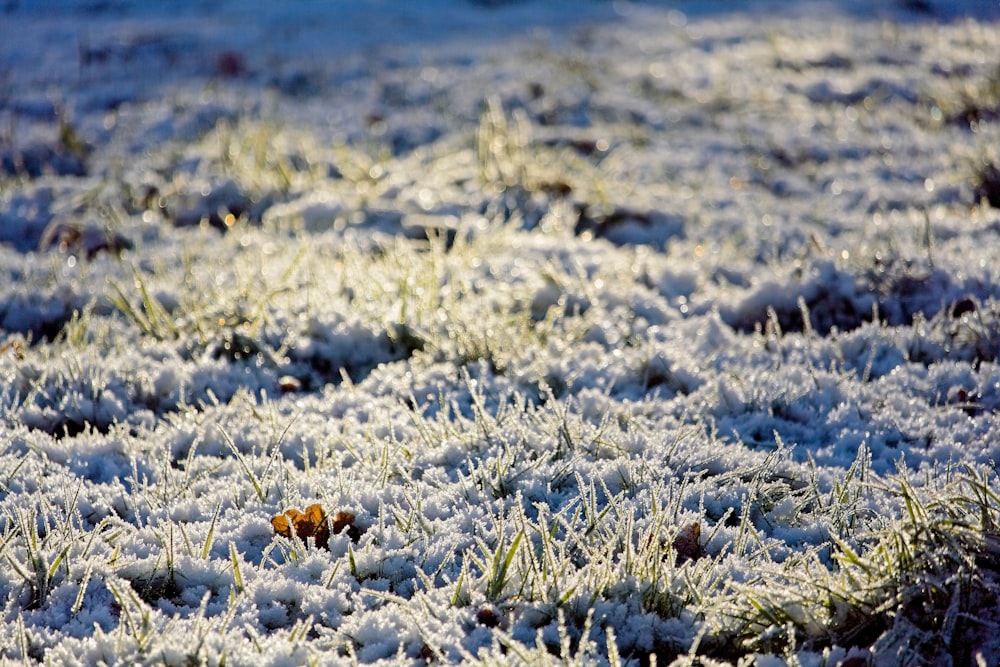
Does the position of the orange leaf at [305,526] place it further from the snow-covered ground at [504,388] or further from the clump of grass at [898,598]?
the clump of grass at [898,598]

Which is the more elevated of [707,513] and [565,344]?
[565,344]

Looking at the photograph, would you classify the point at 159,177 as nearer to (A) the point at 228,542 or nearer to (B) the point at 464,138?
(B) the point at 464,138

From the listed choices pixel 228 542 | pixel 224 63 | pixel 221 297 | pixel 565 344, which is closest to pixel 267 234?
pixel 221 297

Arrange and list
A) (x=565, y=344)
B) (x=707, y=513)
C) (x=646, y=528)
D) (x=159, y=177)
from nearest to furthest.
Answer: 1. (x=646, y=528)
2. (x=707, y=513)
3. (x=565, y=344)
4. (x=159, y=177)

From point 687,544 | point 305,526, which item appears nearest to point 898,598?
point 687,544

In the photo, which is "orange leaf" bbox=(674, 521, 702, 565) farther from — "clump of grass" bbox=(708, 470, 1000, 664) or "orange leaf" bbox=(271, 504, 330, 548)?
"orange leaf" bbox=(271, 504, 330, 548)

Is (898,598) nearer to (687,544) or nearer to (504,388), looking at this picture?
(687,544)

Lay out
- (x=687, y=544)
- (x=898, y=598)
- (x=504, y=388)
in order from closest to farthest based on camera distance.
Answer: (x=898, y=598) → (x=687, y=544) → (x=504, y=388)

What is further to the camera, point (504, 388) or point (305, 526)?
point (504, 388)
